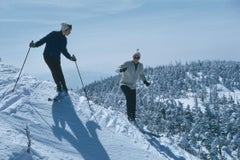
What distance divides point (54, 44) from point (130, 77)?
366 centimetres

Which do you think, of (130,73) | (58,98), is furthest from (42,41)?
(130,73)

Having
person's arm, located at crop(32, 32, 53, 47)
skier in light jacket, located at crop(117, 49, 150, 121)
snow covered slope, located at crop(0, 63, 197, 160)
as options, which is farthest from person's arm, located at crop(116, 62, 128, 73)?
person's arm, located at crop(32, 32, 53, 47)

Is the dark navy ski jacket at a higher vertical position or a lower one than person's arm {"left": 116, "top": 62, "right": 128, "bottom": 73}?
higher

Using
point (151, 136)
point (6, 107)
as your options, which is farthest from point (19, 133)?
point (151, 136)

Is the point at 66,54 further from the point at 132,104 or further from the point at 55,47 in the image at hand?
the point at 132,104

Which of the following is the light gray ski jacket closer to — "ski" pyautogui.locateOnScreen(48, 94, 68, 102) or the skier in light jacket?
the skier in light jacket

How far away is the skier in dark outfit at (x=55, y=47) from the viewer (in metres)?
11.5

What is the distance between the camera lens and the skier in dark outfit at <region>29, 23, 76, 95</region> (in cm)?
1152

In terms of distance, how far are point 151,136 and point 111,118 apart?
1.85 metres

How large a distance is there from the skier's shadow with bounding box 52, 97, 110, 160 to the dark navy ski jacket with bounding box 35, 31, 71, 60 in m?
1.71

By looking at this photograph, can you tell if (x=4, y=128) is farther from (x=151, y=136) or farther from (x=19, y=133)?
(x=151, y=136)

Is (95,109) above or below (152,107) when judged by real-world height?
above

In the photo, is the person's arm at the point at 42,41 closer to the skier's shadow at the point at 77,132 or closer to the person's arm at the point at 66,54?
the person's arm at the point at 66,54

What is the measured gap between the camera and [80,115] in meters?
11.6
